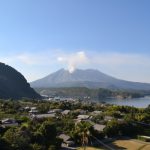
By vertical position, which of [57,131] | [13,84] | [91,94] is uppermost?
[13,84]

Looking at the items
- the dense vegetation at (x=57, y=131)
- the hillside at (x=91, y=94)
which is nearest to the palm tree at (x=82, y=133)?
the dense vegetation at (x=57, y=131)

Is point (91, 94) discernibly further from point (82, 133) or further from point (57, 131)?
point (82, 133)

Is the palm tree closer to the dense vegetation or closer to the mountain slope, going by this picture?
the dense vegetation

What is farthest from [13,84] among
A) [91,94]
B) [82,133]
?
[82,133]

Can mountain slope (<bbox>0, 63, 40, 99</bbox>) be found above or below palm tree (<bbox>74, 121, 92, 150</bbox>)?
above

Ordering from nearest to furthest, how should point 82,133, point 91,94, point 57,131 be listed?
point 82,133 < point 57,131 < point 91,94

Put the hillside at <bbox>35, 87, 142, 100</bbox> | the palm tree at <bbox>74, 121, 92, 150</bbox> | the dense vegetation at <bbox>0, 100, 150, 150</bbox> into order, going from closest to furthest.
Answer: the dense vegetation at <bbox>0, 100, 150, 150</bbox>, the palm tree at <bbox>74, 121, 92, 150</bbox>, the hillside at <bbox>35, 87, 142, 100</bbox>

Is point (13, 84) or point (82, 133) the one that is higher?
point (13, 84)

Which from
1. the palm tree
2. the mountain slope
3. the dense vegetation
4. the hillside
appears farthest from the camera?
the hillside

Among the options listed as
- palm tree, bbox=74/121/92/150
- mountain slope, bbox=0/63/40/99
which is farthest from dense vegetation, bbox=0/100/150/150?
mountain slope, bbox=0/63/40/99

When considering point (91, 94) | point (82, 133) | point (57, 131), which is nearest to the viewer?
point (82, 133)
